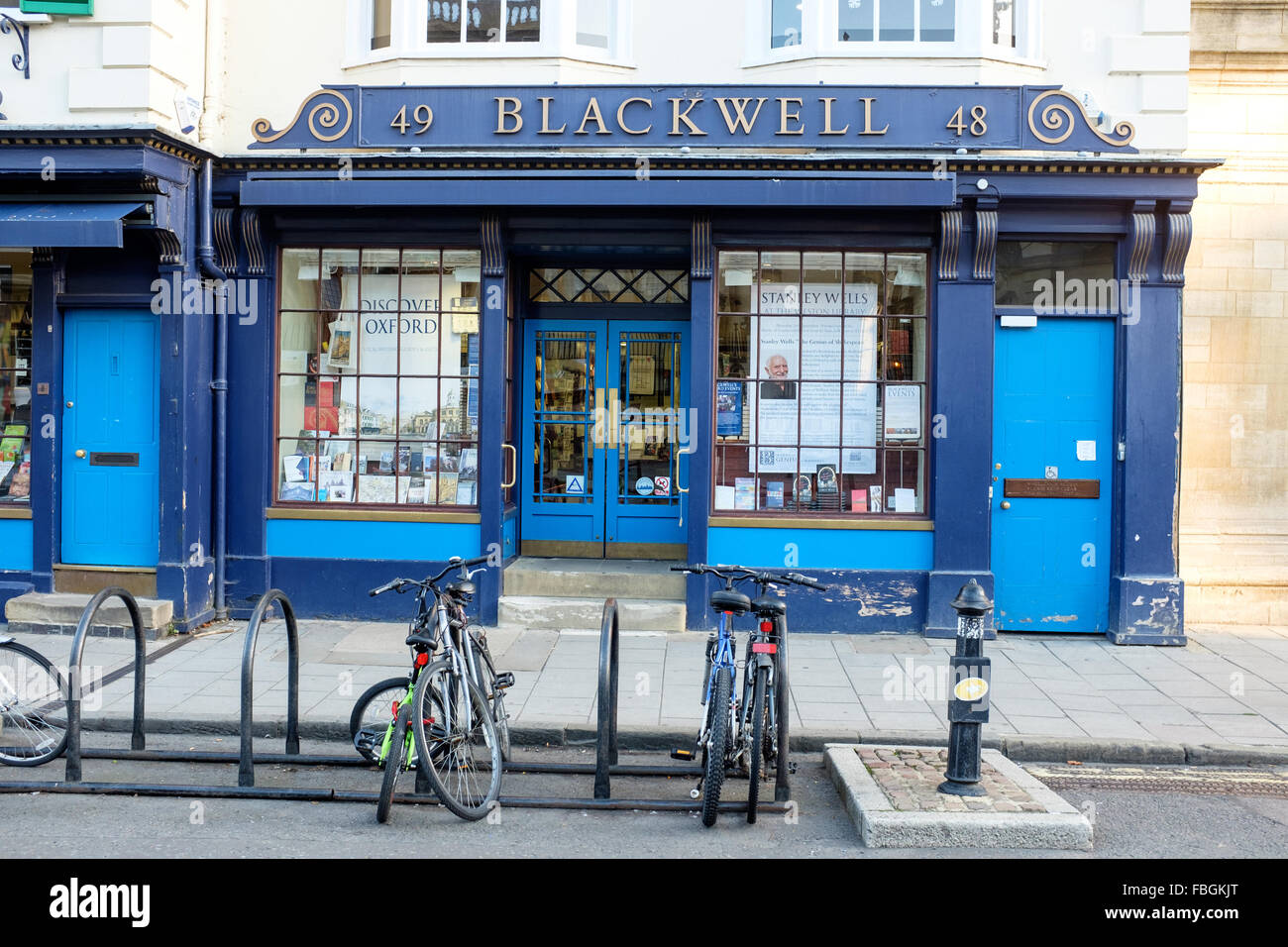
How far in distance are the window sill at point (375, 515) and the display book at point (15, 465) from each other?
218 cm

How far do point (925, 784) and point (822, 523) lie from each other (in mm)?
4052

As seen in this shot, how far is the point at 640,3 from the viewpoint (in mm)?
9602

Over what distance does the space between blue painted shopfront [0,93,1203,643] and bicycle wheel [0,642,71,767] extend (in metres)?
2.94


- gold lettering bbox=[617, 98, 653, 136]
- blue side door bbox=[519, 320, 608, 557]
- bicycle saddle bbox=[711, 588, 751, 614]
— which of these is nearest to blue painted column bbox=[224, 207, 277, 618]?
blue side door bbox=[519, 320, 608, 557]

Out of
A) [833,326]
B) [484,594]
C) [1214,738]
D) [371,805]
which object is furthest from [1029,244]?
[371,805]

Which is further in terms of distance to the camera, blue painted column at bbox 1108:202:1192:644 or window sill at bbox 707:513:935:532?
window sill at bbox 707:513:935:532

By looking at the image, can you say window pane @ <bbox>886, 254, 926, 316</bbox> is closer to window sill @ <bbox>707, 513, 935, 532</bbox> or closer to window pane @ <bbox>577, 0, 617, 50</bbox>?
window sill @ <bbox>707, 513, 935, 532</bbox>

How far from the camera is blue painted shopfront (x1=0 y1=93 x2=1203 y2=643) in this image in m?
9.15

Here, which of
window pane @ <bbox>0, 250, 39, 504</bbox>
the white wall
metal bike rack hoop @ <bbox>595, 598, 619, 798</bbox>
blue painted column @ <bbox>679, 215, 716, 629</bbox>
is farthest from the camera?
window pane @ <bbox>0, 250, 39, 504</bbox>

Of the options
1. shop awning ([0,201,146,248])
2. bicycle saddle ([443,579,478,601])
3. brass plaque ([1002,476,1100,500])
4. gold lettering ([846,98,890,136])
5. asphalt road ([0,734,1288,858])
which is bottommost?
asphalt road ([0,734,1288,858])

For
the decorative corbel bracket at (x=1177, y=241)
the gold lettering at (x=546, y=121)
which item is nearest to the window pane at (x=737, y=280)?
the gold lettering at (x=546, y=121)

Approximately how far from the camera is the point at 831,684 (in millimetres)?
7824

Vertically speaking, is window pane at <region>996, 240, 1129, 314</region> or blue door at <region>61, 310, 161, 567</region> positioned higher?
window pane at <region>996, 240, 1129, 314</region>

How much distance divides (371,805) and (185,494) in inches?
186
